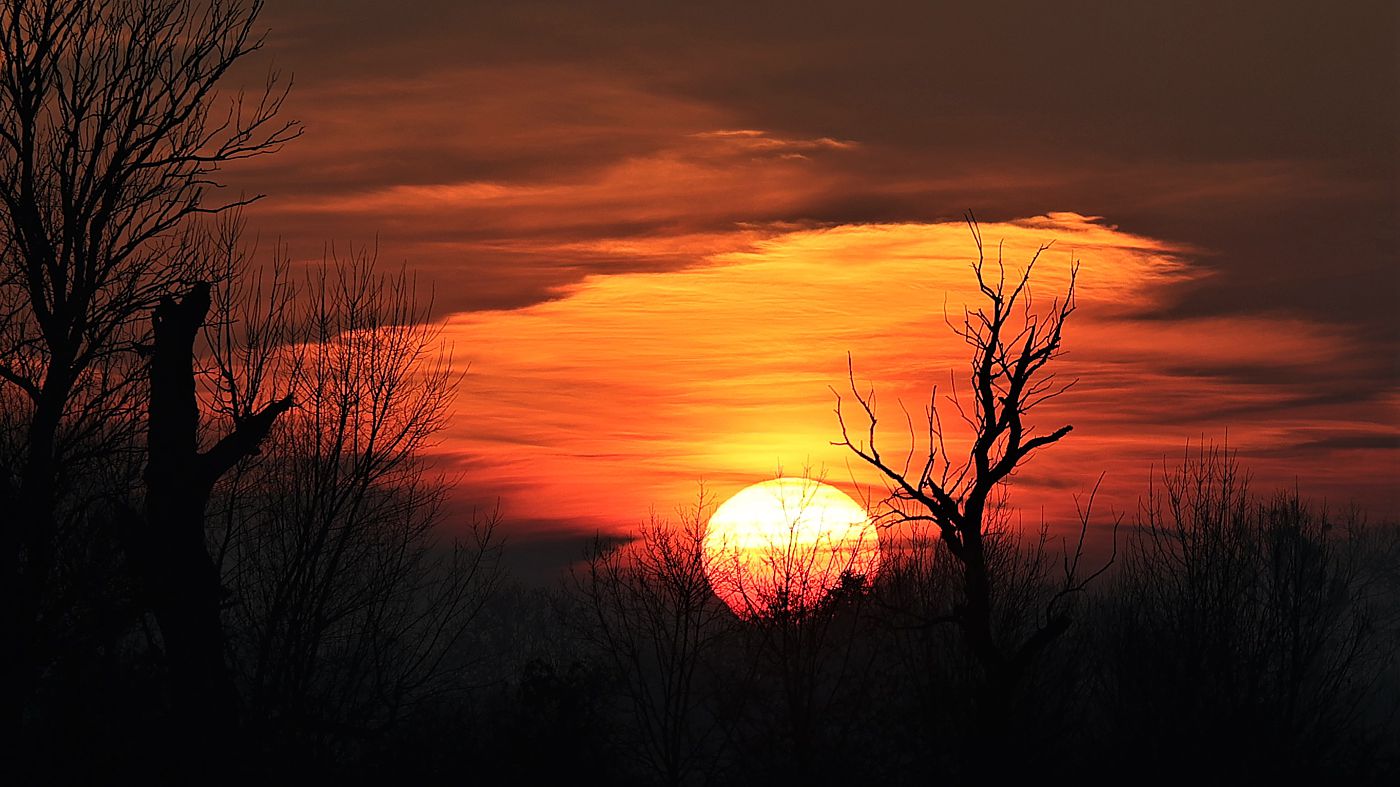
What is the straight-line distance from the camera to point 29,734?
10492mm

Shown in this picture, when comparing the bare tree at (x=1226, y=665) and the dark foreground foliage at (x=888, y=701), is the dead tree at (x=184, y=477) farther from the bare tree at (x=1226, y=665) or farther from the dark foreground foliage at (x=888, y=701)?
the bare tree at (x=1226, y=665)

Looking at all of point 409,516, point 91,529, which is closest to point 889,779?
point 409,516

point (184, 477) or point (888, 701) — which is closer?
point (184, 477)

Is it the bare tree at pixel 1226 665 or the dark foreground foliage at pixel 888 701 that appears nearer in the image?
the dark foreground foliage at pixel 888 701

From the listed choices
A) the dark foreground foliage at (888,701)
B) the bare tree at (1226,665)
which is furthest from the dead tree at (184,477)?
the bare tree at (1226,665)

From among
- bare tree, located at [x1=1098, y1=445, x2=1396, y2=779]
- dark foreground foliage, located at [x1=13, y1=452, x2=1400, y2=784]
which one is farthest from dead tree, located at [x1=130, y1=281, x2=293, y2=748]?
bare tree, located at [x1=1098, y1=445, x2=1396, y2=779]

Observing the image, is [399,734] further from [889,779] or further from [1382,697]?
[1382,697]

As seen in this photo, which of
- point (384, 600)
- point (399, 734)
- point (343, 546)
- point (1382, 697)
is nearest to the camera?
point (343, 546)

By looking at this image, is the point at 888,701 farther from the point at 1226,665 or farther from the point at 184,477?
the point at 184,477

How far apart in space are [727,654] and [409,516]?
37.3 metres

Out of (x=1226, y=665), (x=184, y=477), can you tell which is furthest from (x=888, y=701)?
(x=184, y=477)

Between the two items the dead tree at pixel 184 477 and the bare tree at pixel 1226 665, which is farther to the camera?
the bare tree at pixel 1226 665

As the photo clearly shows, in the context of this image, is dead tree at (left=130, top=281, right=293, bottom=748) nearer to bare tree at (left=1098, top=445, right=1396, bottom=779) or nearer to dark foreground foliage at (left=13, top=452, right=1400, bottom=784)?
dark foreground foliage at (left=13, top=452, right=1400, bottom=784)

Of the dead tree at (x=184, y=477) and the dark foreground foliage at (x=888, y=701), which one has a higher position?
the dead tree at (x=184, y=477)
